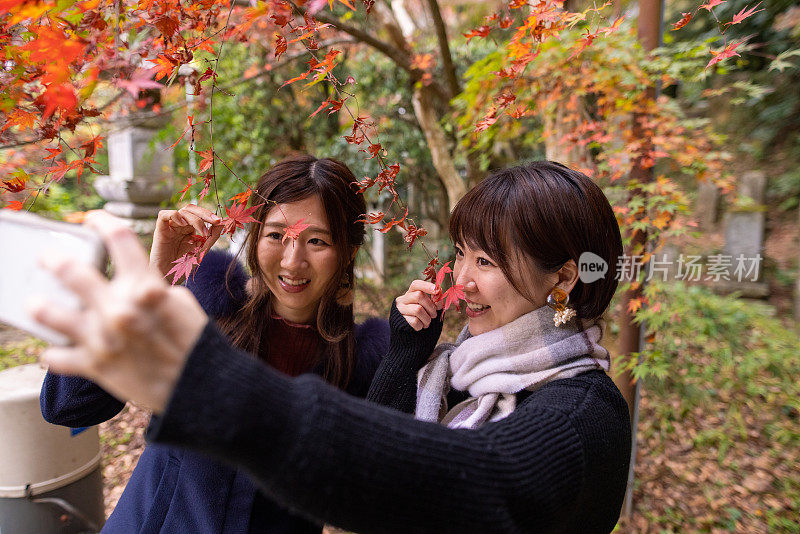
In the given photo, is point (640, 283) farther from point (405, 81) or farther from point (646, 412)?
point (405, 81)

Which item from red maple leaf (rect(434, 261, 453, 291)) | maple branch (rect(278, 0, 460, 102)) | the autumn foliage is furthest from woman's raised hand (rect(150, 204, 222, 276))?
maple branch (rect(278, 0, 460, 102))

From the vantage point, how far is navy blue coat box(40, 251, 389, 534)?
4.89 feet

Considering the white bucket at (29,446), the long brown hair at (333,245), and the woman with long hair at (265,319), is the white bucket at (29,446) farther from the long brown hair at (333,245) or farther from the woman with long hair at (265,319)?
the long brown hair at (333,245)

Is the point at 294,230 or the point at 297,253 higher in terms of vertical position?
the point at 294,230

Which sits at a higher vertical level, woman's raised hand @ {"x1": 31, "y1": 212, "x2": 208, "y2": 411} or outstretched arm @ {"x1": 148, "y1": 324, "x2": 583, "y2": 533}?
woman's raised hand @ {"x1": 31, "y1": 212, "x2": 208, "y2": 411}

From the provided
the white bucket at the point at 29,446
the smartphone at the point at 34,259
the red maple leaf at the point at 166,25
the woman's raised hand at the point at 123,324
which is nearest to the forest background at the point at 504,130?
the red maple leaf at the point at 166,25

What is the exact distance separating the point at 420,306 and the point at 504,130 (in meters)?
2.09

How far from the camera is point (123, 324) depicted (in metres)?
0.56

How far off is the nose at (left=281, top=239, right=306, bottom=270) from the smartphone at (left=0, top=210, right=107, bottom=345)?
39.0 inches

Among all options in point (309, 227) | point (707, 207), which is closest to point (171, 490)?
point (309, 227)

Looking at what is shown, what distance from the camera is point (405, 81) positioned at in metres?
5.08

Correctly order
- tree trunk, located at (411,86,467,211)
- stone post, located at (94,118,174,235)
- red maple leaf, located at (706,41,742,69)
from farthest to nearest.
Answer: stone post, located at (94,118,174,235) < tree trunk, located at (411,86,467,211) < red maple leaf, located at (706,41,742,69)

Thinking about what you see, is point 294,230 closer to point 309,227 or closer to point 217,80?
point 309,227

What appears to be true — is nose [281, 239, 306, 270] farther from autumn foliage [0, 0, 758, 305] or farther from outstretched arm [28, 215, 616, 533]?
outstretched arm [28, 215, 616, 533]
